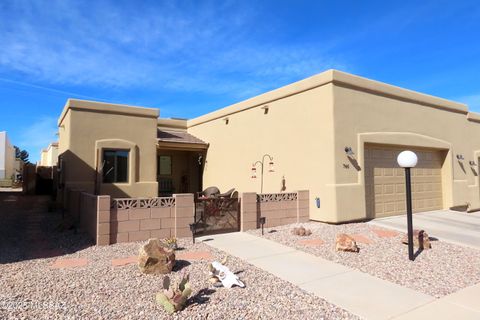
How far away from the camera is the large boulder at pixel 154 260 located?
235 inches

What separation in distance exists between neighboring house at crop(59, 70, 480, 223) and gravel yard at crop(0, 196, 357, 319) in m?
5.63

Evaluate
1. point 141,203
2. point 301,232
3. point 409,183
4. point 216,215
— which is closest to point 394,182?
point 301,232

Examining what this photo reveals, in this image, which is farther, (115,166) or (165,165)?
(165,165)

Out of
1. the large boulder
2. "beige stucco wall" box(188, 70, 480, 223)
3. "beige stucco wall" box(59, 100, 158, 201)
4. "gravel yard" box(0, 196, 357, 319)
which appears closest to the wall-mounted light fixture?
"beige stucco wall" box(188, 70, 480, 223)

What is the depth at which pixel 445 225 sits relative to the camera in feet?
36.5

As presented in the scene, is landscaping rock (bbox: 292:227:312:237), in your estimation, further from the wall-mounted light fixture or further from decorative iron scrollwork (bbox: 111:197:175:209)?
decorative iron scrollwork (bbox: 111:197:175:209)

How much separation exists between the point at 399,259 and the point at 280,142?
6.47m

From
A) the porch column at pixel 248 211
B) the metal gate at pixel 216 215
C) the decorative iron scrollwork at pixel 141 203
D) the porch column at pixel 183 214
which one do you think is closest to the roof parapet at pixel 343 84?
the porch column at pixel 248 211

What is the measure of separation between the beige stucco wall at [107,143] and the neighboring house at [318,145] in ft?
0.13

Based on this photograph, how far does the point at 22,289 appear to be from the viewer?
5105 mm

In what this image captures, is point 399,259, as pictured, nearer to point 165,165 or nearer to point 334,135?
point 334,135

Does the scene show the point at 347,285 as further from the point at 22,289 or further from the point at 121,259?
the point at 22,289

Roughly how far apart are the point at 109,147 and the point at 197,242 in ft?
24.6

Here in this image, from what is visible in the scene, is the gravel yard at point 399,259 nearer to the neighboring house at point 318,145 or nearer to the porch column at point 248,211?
the porch column at point 248,211
